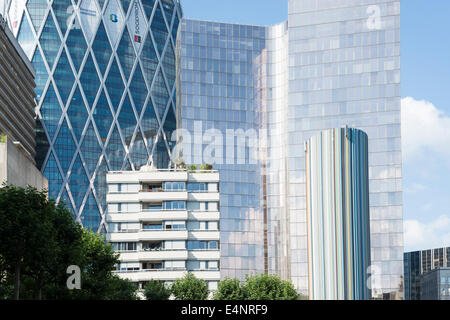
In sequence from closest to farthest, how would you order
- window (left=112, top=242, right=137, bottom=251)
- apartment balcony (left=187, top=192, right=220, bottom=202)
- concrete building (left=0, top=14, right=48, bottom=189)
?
window (left=112, top=242, right=137, bottom=251) < apartment balcony (left=187, top=192, right=220, bottom=202) < concrete building (left=0, top=14, right=48, bottom=189)

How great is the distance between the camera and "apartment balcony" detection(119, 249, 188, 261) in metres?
131

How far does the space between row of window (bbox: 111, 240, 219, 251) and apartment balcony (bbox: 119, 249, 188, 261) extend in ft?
2.40

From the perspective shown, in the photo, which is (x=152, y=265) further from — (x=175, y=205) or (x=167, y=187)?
(x=167, y=187)

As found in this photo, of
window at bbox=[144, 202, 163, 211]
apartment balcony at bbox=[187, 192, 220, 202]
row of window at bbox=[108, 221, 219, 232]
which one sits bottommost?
row of window at bbox=[108, 221, 219, 232]

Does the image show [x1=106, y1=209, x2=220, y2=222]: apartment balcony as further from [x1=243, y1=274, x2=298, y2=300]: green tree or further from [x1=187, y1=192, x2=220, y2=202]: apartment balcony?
[x1=243, y1=274, x2=298, y2=300]: green tree

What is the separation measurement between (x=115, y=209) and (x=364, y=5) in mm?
74593

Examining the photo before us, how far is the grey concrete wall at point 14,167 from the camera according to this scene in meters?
80.4

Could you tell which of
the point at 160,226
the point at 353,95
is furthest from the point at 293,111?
the point at 160,226

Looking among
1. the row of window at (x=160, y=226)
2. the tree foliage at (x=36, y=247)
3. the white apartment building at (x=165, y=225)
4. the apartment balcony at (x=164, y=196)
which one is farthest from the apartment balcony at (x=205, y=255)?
the tree foliage at (x=36, y=247)

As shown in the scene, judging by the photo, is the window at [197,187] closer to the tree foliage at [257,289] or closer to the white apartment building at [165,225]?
the white apartment building at [165,225]

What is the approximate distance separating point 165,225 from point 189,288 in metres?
18.2

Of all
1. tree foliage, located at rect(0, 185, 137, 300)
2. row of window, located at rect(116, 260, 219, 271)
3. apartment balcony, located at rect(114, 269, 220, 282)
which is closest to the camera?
tree foliage, located at rect(0, 185, 137, 300)

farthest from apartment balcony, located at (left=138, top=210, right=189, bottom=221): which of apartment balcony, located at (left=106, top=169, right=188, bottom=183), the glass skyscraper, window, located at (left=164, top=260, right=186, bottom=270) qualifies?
the glass skyscraper

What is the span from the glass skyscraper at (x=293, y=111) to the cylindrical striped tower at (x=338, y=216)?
46.1 meters
